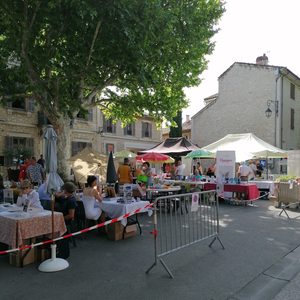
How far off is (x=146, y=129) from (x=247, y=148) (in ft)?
66.9

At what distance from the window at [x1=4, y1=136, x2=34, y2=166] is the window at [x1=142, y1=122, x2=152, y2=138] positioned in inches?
543

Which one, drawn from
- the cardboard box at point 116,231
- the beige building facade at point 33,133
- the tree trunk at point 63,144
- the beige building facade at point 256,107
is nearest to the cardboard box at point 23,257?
the cardboard box at point 116,231

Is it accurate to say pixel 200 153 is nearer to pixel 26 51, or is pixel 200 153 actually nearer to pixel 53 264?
pixel 26 51

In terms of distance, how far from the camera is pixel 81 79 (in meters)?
13.2

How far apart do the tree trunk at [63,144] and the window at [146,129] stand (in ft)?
68.0

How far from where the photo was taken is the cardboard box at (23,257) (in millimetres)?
5355

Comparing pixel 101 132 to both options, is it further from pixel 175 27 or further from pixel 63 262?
pixel 63 262

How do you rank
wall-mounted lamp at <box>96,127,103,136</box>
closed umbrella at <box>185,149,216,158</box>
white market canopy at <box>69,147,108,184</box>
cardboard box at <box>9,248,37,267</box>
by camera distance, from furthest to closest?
wall-mounted lamp at <box>96,127,103,136</box>, closed umbrella at <box>185,149,216,158</box>, white market canopy at <box>69,147,108,184</box>, cardboard box at <box>9,248,37,267</box>

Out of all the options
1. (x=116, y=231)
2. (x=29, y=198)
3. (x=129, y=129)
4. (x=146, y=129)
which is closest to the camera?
(x=29, y=198)

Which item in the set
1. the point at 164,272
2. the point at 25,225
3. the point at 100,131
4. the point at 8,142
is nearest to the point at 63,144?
the point at 25,225

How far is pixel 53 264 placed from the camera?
16.9 ft

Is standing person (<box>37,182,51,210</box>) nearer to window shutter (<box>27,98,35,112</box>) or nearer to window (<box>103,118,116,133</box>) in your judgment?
window shutter (<box>27,98,35,112</box>)

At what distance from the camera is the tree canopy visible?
10375 millimetres

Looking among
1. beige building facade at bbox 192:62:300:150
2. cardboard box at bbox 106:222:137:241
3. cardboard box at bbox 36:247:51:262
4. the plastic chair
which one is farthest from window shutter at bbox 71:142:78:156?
cardboard box at bbox 36:247:51:262
